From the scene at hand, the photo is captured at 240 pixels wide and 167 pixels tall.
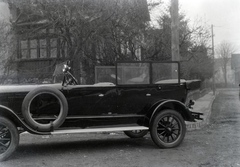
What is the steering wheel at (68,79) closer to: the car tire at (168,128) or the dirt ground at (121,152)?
the dirt ground at (121,152)

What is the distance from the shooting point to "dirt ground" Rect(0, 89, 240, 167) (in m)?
5.08

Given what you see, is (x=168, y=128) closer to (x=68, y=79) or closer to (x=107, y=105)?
(x=107, y=105)

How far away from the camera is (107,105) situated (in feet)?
20.0

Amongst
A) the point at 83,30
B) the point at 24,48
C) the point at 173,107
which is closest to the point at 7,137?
the point at 173,107

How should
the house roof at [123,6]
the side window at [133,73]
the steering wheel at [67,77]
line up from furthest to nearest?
the house roof at [123,6] → the side window at [133,73] → the steering wheel at [67,77]

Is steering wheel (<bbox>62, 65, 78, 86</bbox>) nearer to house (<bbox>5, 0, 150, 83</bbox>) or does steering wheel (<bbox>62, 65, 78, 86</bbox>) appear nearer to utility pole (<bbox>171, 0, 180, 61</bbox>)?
utility pole (<bbox>171, 0, 180, 61</bbox>)

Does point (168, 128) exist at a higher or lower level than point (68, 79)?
lower

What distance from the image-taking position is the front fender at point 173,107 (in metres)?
6.18

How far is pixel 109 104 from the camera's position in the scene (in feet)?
20.1

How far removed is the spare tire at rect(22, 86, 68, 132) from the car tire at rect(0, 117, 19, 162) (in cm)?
29

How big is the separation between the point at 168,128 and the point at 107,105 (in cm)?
137

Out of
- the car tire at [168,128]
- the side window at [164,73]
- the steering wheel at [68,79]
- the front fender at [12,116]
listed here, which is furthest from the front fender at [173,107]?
the front fender at [12,116]

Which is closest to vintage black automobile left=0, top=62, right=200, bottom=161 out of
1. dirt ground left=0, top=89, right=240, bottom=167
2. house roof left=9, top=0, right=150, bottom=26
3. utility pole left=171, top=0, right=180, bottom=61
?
dirt ground left=0, top=89, right=240, bottom=167

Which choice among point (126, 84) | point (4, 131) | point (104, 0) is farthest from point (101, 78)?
point (104, 0)
